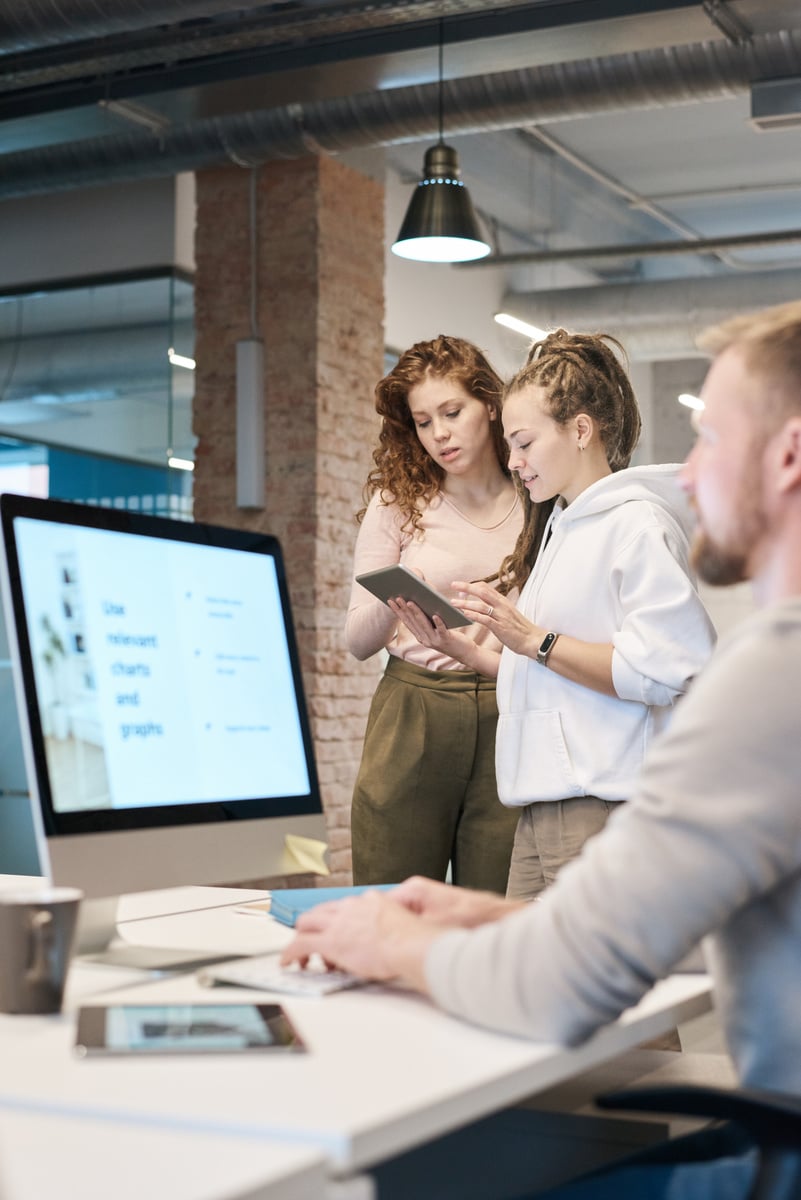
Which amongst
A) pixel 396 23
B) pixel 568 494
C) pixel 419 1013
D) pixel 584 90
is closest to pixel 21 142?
pixel 396 23

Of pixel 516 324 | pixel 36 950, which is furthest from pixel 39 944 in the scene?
pixel 516 324

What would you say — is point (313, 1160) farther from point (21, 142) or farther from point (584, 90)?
point (21, 142)

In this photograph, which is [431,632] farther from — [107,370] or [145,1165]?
[107,370]

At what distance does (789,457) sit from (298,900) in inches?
35.7

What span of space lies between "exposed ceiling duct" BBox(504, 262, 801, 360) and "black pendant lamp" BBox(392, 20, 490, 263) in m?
3.26

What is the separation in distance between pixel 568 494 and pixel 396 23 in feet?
9.84

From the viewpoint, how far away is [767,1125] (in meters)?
0.97

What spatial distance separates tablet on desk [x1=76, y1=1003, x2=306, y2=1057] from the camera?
43.6 inches

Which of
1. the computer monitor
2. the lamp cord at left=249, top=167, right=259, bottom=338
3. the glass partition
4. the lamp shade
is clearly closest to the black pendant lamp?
the lamp shade

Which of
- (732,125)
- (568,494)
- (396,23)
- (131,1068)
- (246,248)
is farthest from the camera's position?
(732,125)

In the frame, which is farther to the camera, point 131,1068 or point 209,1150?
point 131,1068

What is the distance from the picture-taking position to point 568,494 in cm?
245

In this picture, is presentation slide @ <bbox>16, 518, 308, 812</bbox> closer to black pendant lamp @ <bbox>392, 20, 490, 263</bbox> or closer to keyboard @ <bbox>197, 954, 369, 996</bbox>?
keyboard @ <bbox>197, 954, 369, 996</bbox>

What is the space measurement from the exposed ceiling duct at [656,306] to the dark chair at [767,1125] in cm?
739
